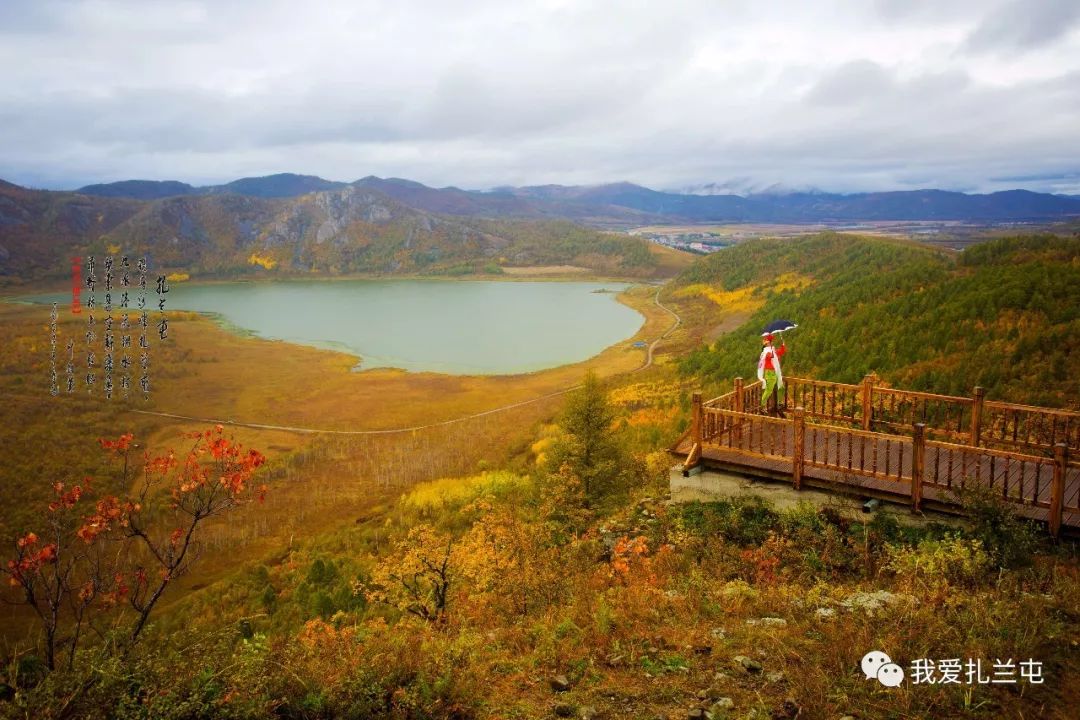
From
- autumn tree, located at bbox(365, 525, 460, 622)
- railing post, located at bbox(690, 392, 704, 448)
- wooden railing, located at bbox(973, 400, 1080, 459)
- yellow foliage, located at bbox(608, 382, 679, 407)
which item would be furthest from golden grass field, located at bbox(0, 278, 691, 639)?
wooden railing, located at bbox(973, 400, 1080, 459)

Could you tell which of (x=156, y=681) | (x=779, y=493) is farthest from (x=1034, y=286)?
(x=156, y=681)

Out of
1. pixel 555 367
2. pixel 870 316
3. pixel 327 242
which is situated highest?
pixel 327 242

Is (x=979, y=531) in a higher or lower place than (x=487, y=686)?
higher

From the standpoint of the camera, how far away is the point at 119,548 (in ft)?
57.1

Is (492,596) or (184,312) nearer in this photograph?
(492,596)

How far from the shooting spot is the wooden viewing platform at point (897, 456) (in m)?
8.11

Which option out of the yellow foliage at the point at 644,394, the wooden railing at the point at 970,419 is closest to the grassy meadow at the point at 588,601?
the wooden railing at the point at 970,419

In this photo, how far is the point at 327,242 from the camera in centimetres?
16388

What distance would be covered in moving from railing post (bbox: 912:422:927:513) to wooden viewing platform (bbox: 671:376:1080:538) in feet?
0.04

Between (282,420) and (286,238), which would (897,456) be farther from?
(286,238)

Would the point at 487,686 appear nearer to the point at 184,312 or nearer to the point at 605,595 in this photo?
the point at 605,595

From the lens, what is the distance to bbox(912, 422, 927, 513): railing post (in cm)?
841

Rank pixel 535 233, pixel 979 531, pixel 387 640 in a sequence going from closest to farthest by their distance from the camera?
pixel 387 640 < pixel 979 531 < pixel 535 233

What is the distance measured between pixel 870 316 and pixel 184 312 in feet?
242
